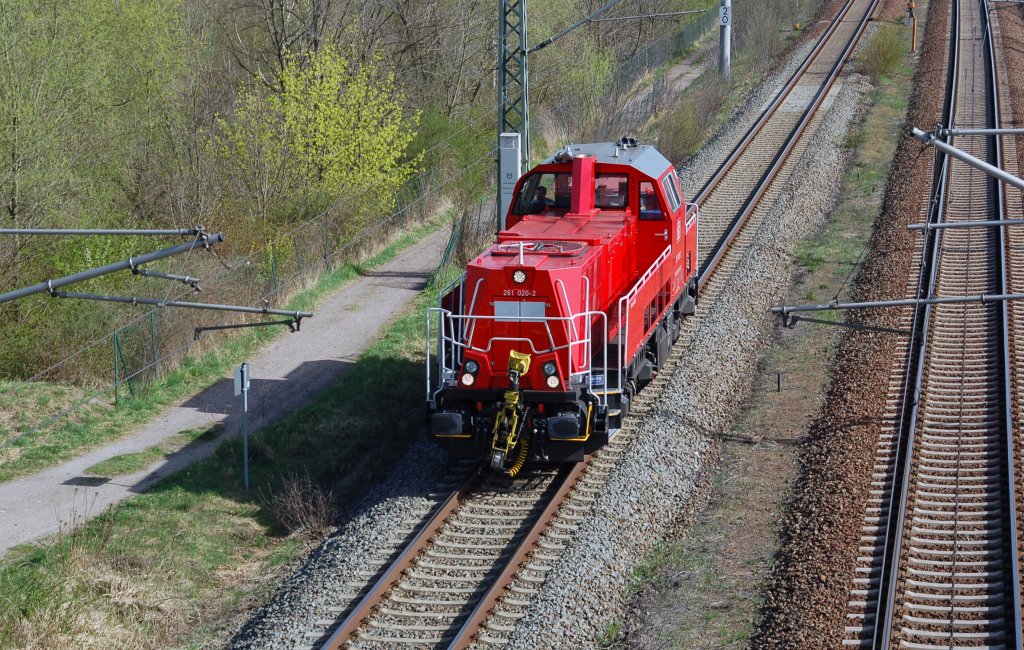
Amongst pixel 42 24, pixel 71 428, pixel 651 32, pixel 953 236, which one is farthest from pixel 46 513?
pixel 651 32

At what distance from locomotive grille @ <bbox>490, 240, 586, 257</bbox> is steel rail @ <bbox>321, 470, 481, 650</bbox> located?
2.88m

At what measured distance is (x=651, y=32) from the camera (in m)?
57.8

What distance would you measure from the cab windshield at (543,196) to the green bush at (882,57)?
27.9 meters

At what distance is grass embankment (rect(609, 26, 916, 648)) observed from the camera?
37.9 ft

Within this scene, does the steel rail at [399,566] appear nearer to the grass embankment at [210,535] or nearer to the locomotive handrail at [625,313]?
the grass embankment at [210,535]

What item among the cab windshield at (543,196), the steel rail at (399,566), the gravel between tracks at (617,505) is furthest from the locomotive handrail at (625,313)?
the steel rail at (399,566)

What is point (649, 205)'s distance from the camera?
653 inches

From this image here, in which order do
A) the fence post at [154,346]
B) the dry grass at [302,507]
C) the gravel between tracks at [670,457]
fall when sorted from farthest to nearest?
the fence post at [154,346] → the dry grass at [302,507] → the gravel between tracks at [670,457]

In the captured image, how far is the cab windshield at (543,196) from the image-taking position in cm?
1691

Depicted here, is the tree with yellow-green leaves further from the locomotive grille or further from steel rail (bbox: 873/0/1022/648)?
steel rail (bbox: 873/0/1022/648)

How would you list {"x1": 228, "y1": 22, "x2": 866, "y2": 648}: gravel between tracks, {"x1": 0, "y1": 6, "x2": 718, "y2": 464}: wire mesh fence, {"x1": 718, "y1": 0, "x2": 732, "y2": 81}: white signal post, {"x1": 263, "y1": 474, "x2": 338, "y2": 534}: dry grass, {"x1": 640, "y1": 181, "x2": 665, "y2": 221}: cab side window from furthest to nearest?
{"x1": 718, "y1": 0, "x2": 732, "y2": 81}: white signal post → {"x1": 0, "y1": 6, "x2": 718, "y2": 464}: wire mesh fence → {"x1": 640, "y1": 181, "x2": 665, "y2": 221}: cab side window → {"x1": 263, "y1": 474, "x2": 338, "y2": 534}: dry grass → {"x1": 228, "y1": 22, "x2": 866, "y2": 648}: gravel between tracks

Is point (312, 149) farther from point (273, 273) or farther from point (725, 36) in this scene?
point (725, 36)

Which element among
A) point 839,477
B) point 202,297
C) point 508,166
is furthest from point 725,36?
point 839,477

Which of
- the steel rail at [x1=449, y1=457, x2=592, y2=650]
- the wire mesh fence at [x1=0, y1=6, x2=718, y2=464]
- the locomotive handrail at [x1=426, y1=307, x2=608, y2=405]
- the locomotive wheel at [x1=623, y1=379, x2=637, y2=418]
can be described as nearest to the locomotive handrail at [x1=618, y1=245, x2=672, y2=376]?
the locomotive handrail at [x1=426, y1=307, x2=608, y2=405]
